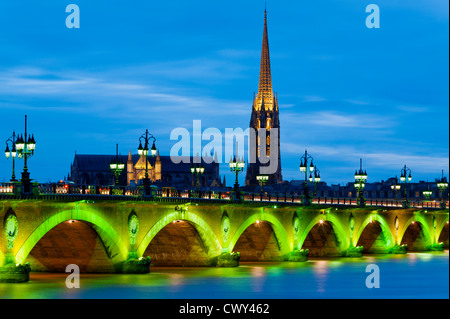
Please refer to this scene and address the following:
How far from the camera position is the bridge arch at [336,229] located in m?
74.0

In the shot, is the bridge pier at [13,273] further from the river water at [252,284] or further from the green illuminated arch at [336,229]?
the green illuminated arch at [336,229]

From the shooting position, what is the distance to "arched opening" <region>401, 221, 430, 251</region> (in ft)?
321

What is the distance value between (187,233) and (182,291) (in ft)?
39.8

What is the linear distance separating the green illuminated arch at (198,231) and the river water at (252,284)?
152 centimetres

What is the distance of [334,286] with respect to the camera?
55375 mm

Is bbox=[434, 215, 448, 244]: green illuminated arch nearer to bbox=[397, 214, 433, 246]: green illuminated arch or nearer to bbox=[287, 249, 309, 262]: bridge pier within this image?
bbox=[397, 214, 433, 246]: green illuminated arch

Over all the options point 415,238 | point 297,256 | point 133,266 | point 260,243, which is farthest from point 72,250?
point 415,238

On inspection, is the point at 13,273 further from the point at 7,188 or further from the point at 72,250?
the point at 72,250

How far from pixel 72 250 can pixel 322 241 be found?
32211mm

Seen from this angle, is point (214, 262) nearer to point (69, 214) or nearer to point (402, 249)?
point (69, 214)

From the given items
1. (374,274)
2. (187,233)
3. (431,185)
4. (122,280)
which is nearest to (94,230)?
(122,280)

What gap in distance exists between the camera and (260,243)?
2785 inches

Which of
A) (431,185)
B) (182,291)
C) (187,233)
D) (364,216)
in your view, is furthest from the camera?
(431,185)

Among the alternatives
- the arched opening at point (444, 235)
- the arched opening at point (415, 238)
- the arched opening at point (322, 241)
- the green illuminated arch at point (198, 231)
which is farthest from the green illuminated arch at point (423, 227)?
the green illuminated arch at point (198, 231)
